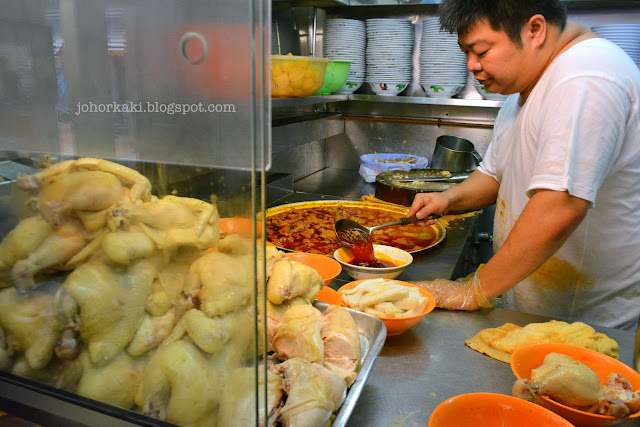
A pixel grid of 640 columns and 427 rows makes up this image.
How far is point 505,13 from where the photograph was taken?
1.73 meters

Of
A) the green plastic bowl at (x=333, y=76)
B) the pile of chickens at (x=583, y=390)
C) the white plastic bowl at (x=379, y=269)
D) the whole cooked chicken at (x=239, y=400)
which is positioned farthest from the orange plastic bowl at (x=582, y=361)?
the green plastic bowl at (x=333, y=76)

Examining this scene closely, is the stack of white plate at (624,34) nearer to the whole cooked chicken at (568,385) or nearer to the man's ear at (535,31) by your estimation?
the man's ear at (535,31)

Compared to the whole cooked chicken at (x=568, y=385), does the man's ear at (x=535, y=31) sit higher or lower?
higher

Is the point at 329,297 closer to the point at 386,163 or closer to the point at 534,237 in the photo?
the point at 534,237

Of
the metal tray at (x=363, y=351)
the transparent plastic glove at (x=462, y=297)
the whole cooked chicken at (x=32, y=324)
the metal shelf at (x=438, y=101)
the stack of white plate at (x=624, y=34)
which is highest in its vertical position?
the stack of white plate at (x=624, y=34)

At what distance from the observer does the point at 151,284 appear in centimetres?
58

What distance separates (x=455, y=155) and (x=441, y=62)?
0.75 meters

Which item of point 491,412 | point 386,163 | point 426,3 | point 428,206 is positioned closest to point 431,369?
point 491,412

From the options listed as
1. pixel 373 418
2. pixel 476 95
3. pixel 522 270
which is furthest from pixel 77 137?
pixel 476 95

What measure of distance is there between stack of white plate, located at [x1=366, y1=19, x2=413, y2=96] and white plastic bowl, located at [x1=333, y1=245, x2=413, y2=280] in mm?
2329

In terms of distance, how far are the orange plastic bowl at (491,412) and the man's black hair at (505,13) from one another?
138cm

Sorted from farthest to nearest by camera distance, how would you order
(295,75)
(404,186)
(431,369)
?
(404,186)
(295,75)
(431,369)

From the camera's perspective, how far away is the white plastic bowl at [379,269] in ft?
5.85

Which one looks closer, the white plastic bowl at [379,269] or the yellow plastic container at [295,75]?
the white plastic bowl at [379,269]
